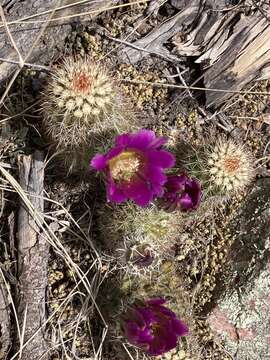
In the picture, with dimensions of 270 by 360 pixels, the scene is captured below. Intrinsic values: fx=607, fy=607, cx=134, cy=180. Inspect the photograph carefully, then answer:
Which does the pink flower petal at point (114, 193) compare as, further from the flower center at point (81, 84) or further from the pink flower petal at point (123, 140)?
the flower center at point (81, 84)

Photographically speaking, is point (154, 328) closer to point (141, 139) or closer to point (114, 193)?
point (114, 193)

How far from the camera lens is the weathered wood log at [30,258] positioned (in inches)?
108

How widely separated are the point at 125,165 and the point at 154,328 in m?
0.69

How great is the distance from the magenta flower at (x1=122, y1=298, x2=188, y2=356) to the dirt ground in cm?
22

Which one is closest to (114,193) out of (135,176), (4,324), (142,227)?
(135,176)

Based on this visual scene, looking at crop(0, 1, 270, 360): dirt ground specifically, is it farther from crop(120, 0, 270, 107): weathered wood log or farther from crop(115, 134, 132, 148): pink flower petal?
crop(115, 134, 132, 148): pink flower petal

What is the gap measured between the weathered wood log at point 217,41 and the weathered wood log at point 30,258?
0.76m

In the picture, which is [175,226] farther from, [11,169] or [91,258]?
[11,169]

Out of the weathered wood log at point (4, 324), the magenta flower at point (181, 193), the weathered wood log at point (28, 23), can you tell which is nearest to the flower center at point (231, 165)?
the magenta flower at point (181, 193)

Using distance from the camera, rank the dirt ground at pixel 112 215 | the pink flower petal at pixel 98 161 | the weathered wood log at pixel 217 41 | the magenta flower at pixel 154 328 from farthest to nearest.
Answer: the weathered wood log at pixel 217 41, the dirt ground at pixel 112 215, the magenta flower at pixel 154 328, the pink flower petal at pixel 98 161

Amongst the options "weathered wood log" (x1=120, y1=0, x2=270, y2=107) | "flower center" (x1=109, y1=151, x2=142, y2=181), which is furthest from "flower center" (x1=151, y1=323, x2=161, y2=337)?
"weathered wood log" (x1=120, y1=0, x2=270, y2=107)

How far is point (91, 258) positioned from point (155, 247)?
485 millimetres

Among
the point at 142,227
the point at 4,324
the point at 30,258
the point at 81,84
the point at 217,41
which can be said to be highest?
the point at 217,41

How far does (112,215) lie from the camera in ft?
9.00
